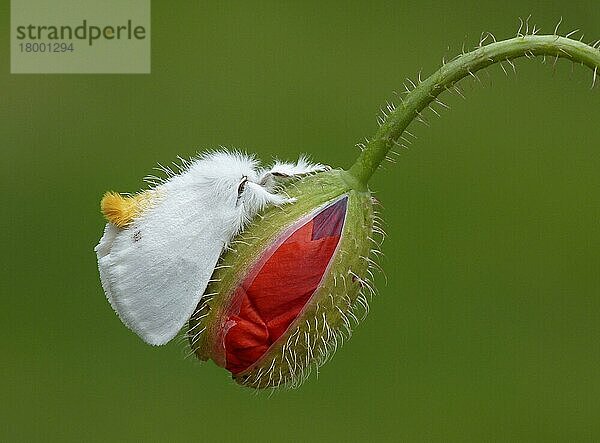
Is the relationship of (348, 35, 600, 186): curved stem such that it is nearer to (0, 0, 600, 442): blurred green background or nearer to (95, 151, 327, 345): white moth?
(95, 151, 327, 345): white moth

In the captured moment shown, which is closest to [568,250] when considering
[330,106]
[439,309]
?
[439,309]

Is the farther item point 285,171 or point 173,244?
point 285,171

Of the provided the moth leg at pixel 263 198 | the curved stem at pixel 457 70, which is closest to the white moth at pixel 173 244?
the moth leg at pixel 263 198

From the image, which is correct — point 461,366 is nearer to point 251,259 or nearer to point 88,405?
point 88,405

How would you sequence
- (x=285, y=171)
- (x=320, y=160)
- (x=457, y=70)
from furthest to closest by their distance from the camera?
(x=320, y=160) → (x=285, y=171) → (x=457, y=70)

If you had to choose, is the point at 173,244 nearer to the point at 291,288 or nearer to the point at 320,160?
the point at 291,288

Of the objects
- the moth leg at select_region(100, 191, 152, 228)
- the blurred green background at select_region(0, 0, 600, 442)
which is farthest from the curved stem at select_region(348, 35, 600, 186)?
the blurred green background at select_region(0, 0, 600, 442)

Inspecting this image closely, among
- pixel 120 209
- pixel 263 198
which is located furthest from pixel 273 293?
pixel 120 209
